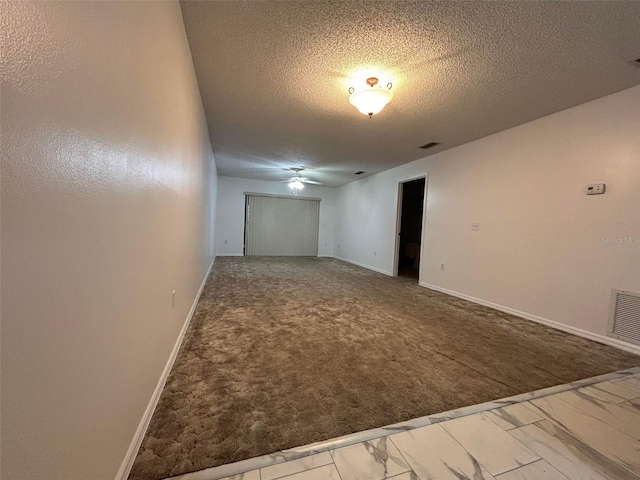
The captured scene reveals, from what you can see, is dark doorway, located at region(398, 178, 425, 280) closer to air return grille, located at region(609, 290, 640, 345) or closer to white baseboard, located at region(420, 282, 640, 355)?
white baseboard, located at region(420, 282, 640, 355)

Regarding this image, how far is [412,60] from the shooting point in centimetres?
209

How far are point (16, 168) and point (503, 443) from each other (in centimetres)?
198

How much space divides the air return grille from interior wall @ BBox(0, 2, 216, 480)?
386cm

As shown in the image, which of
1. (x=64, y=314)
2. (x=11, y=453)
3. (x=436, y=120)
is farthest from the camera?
(x=436, y=120)

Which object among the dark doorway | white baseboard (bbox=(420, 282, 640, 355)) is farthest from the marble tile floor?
the dark doorway

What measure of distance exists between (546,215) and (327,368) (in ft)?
10.1

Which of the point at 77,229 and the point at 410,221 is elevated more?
the point at 410,221

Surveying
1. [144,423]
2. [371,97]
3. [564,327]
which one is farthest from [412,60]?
[564,327]

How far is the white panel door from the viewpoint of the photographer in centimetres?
777

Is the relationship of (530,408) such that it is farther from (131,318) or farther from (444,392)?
(131,318)

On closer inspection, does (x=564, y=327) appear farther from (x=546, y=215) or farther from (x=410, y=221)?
(x=410, y=221)

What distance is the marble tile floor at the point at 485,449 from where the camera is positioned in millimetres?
1039

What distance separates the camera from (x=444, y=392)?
5.19 ft

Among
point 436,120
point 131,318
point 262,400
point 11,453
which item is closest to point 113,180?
point 131,318
